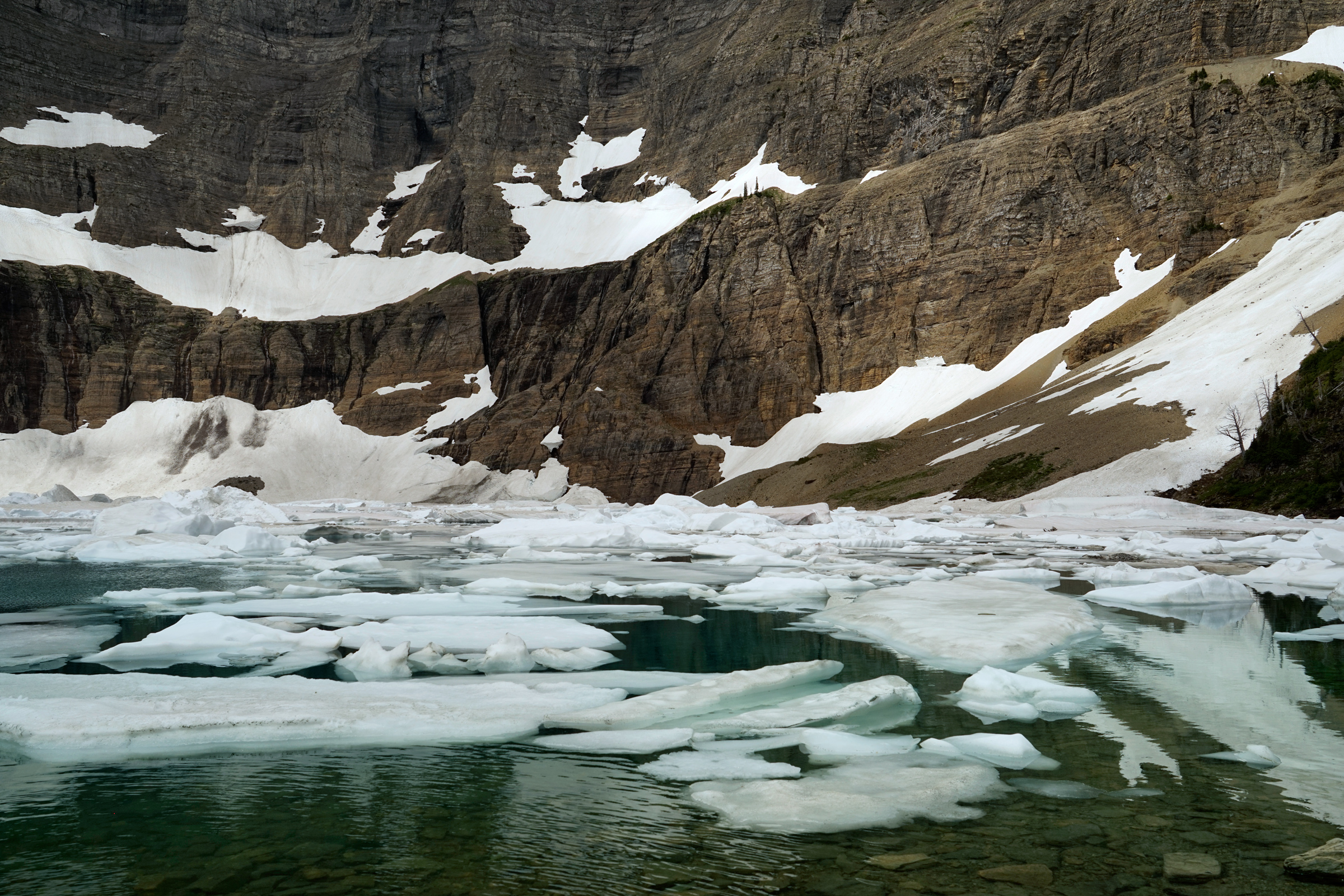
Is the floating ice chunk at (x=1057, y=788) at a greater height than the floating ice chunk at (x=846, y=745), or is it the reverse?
the floating ice chunk at (x=846, y=745)

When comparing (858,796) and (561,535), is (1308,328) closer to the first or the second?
(561,535)

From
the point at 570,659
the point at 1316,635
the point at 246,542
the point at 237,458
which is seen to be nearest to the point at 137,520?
the point at 246,542

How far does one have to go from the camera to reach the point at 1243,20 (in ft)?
297

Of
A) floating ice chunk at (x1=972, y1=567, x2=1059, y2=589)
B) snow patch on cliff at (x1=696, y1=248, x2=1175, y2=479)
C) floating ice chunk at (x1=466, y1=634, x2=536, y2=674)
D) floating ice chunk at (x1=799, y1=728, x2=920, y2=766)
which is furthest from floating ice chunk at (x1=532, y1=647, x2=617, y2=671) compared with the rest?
snow patch on cliff at (x1=696, y1=248, x2=1175, y2=479)

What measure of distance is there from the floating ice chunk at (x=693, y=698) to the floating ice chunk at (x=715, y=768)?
1.15 meters

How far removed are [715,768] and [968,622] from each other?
28.6 feet

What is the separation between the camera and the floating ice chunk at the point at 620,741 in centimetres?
869

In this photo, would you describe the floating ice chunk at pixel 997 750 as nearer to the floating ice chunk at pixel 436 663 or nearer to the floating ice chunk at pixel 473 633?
the floating ice chunk at pixel 436 663

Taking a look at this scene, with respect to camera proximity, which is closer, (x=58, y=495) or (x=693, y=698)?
(x=693, y=698)

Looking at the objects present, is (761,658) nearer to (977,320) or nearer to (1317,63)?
(977,320)

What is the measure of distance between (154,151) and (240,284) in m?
28.5

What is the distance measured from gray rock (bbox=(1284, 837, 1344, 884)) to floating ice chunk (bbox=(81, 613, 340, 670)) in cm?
1134

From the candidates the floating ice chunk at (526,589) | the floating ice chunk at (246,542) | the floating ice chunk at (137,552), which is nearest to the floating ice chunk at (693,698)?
the floating ice chunk at (526,589)

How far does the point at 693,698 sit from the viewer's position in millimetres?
10320
